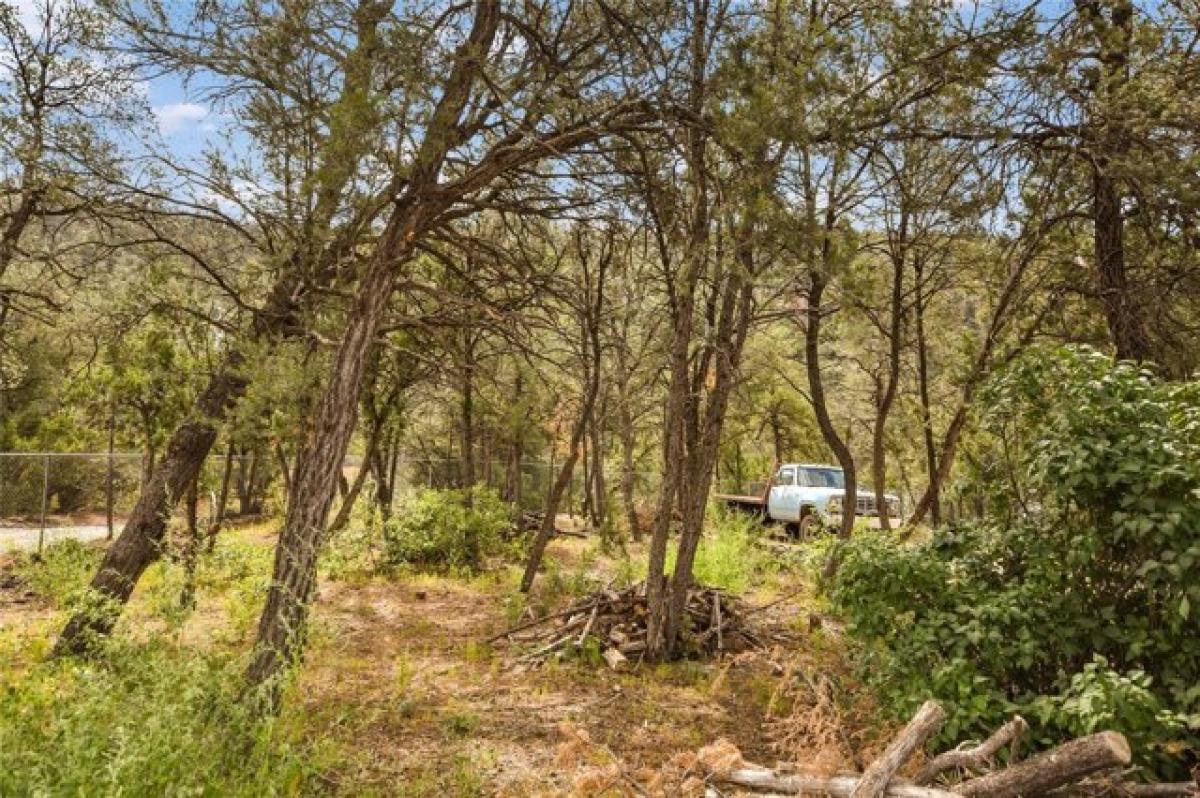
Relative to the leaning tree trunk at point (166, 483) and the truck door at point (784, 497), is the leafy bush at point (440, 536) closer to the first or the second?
the leaning tree trunk at point (166, 483)

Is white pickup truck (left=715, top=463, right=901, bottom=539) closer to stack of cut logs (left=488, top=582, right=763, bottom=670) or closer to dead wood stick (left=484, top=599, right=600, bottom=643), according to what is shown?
stack of cut logs (left=488, top=582, right=763, bottom=670)

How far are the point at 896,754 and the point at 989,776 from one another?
1.41ft

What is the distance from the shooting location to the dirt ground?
4.40 metres

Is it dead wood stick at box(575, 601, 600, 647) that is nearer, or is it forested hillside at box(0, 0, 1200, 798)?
forested hillside at box(0, 0, 1200, 798)

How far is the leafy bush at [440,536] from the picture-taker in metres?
11.6

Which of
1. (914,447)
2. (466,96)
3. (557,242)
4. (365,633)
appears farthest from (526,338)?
(914,447)

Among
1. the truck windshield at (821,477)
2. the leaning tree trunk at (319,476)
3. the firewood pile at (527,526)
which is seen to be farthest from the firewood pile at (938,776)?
the truck windshield at (821,477)

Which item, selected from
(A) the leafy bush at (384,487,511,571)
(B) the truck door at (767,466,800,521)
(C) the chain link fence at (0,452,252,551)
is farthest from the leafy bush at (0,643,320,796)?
(B) the truck door at (767,466,800,521)

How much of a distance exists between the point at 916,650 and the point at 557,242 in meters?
6.88

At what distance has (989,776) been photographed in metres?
3.17

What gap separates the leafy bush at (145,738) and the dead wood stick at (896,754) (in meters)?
2.69

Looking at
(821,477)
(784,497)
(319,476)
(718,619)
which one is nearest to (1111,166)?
(718,619)

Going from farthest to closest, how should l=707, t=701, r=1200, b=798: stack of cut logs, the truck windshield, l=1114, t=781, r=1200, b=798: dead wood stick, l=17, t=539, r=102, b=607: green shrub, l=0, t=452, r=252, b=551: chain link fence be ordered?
the truck windshield < l=0, t=452, r=252, b=551: chain link fence < l=17, t=539, r=102, b=607: green shrub < l=1114, t=781, r=1200, b=798: dead wood stick < l=707, t=701, r=1200, b=798: stack of cut logs

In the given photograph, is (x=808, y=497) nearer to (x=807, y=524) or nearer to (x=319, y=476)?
(x=807, y=524)
